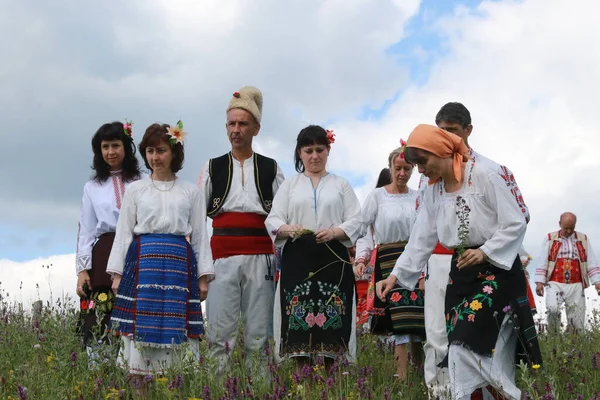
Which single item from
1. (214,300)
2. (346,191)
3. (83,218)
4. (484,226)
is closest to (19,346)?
(83,218)

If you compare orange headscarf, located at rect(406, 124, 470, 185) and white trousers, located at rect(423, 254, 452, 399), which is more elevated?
orange headscarf, located at rect(406, 124, 470, 185)

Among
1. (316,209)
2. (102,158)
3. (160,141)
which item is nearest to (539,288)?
(316,209)

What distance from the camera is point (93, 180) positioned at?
6.84 m

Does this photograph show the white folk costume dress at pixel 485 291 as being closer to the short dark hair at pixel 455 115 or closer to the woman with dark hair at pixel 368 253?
the short dark hair at pixel 455 115

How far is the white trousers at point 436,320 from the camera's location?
5.79 meters

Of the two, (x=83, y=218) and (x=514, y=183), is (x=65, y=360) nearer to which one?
(x=83, y=218)

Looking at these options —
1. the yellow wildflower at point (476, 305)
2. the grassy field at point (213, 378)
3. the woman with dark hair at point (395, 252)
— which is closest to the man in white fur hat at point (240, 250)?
the grassy field at point (213, 378)

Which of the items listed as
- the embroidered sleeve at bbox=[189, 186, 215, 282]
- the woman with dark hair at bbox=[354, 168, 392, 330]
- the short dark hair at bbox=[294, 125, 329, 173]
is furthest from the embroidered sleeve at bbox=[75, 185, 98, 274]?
the woman with dark hair at bbox=[354, 168, 392, 330]

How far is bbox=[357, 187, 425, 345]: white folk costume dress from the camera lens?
23.2ft

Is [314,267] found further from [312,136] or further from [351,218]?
[312,136]

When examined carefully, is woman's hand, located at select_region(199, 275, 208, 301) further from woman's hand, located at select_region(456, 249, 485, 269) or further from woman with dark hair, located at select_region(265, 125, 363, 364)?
woman's hand, located at select_region(456, 249, 485, 269)

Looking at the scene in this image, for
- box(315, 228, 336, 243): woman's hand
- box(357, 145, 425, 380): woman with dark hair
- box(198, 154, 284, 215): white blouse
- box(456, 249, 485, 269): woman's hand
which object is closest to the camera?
box(456, 249, 485, 269): woman's hand

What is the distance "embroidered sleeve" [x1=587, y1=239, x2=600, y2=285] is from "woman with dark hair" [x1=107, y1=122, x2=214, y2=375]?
30.5 feet

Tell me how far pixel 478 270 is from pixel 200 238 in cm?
211
